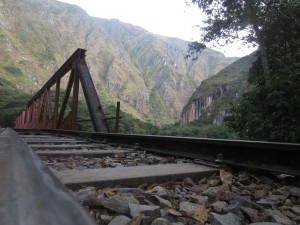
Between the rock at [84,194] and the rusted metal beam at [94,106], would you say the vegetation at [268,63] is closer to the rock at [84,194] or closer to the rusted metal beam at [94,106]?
the rusted metal beam at [94,106]

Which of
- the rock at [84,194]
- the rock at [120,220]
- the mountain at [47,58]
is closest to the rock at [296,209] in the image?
the rock at [120,220]

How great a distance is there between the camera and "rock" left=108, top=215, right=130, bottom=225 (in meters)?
1.12

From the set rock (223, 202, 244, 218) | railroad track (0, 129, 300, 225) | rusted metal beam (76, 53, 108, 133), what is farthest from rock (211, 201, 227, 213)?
rusted metal beam (76, 53, 108, 133)

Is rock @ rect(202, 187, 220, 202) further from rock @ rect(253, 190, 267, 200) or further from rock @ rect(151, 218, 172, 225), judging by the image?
rock @ rect(151, 218, 172, 225)

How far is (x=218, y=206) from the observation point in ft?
4.55

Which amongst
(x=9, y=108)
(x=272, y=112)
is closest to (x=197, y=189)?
(x=272, y=112)

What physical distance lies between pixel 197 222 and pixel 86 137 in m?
4.84

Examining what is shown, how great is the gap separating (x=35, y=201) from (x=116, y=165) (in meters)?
2.11

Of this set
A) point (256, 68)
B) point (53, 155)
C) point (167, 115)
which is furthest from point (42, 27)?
point (53, 155)

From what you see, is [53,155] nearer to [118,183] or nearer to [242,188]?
[118,183]

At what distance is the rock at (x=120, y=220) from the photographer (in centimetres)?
112

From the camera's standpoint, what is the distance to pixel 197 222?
3.97 feet

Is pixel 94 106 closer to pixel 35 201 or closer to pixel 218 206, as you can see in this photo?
pixel 218 206

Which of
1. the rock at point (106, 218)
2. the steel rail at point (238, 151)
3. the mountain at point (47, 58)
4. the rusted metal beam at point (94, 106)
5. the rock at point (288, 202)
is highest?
the mountain at point (47, 58)
